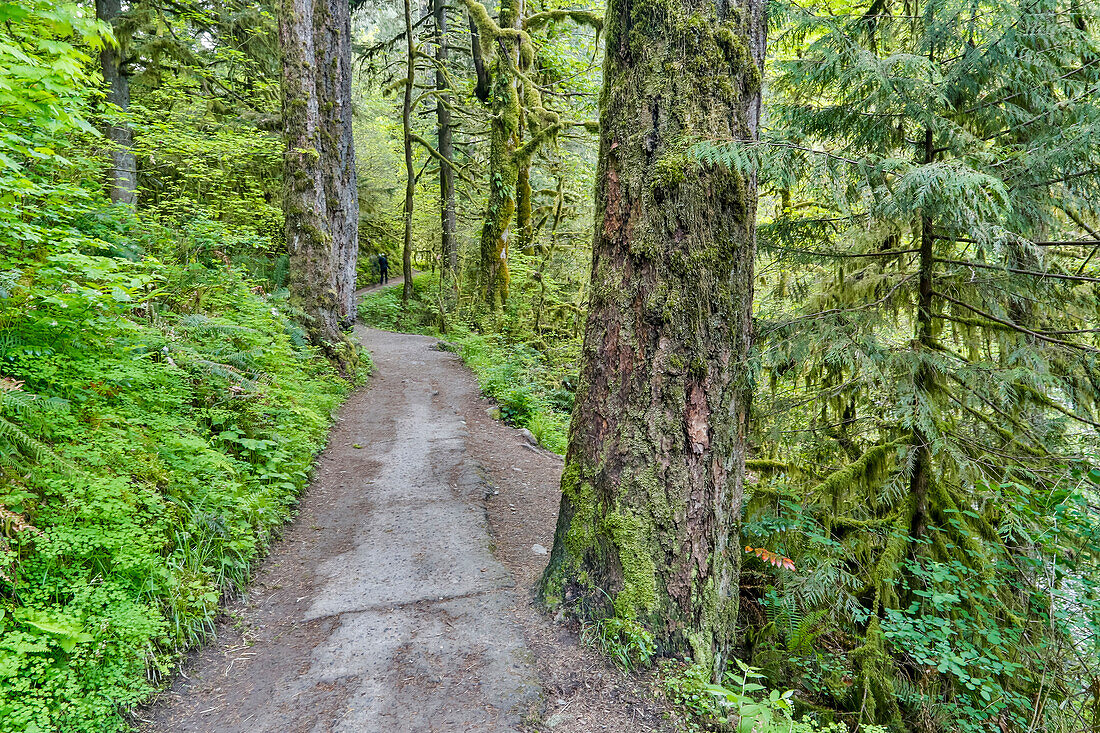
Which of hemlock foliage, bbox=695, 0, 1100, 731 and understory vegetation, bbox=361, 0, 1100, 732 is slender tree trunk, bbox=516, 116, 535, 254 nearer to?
understory vegetation, bbox=361, 0, 1100, 732

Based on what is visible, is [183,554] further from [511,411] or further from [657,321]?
[511,411]

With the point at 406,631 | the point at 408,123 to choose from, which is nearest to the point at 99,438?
the point at 406,631

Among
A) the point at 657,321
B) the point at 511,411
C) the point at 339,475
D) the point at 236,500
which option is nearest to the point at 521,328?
the point at 511,411

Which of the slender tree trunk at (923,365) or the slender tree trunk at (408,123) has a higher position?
the slender tree trunk at (408,123)

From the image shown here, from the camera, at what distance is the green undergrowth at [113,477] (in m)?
2.55

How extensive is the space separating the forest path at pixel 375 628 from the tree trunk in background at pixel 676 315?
0.88 m

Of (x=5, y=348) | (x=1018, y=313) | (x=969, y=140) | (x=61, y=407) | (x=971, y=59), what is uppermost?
(x=971, y=59)

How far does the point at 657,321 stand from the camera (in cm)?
301

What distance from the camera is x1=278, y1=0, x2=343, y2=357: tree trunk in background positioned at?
8664 millimetres

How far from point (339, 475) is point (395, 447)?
924 mm

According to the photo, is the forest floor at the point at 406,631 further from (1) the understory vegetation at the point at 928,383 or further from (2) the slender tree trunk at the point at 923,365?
(2) the slender tree trunk at the point at 923,365

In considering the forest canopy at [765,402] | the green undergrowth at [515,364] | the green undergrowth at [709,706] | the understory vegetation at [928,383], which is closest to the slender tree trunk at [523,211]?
the green undergrowth at [515,364]

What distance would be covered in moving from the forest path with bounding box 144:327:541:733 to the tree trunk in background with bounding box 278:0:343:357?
4126 mm

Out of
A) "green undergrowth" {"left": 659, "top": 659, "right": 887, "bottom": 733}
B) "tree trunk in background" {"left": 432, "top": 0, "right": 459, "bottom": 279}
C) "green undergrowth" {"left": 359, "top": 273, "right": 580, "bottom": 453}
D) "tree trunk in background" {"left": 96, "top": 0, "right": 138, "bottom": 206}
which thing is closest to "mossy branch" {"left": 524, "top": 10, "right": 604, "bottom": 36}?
"tree trunk in background" {"left": 432, "top": 0, "right": 459, "bottom": 279}
